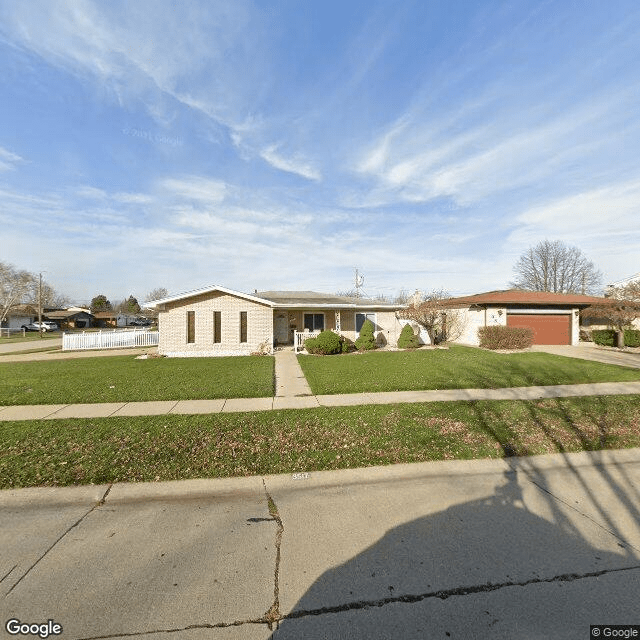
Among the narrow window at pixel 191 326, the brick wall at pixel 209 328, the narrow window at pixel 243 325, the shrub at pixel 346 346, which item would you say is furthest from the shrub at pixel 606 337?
the narrow window at pixel 191 326

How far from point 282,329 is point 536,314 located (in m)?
16.1

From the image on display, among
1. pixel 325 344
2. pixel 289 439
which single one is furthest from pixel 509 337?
pixel 289 439

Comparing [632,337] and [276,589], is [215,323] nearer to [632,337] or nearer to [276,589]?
[276,589]

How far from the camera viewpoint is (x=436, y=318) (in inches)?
805

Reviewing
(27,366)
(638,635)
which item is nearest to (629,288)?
(638,635)

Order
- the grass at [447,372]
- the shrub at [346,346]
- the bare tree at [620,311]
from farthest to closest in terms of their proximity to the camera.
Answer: the bare tree at [620,311]
the shrub at [346,346]
the grass at [447,372]

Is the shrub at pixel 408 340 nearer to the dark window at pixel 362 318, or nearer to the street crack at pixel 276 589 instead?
the dark window at pixel 362 318

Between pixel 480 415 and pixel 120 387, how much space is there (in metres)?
9.19

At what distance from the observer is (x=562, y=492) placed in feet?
12.7

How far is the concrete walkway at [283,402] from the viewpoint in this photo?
6.57 meters

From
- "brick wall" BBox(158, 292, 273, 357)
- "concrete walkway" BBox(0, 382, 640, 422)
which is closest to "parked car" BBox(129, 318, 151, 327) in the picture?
"brick wall" BBox(158, 292, 273, 357)

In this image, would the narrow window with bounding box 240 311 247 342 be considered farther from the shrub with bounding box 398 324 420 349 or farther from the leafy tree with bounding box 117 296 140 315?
the leafy tree with bounding box 117 296 140 315

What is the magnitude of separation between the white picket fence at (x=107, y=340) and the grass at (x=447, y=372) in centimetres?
1316

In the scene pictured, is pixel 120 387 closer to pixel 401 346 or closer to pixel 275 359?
pixel 275 359
